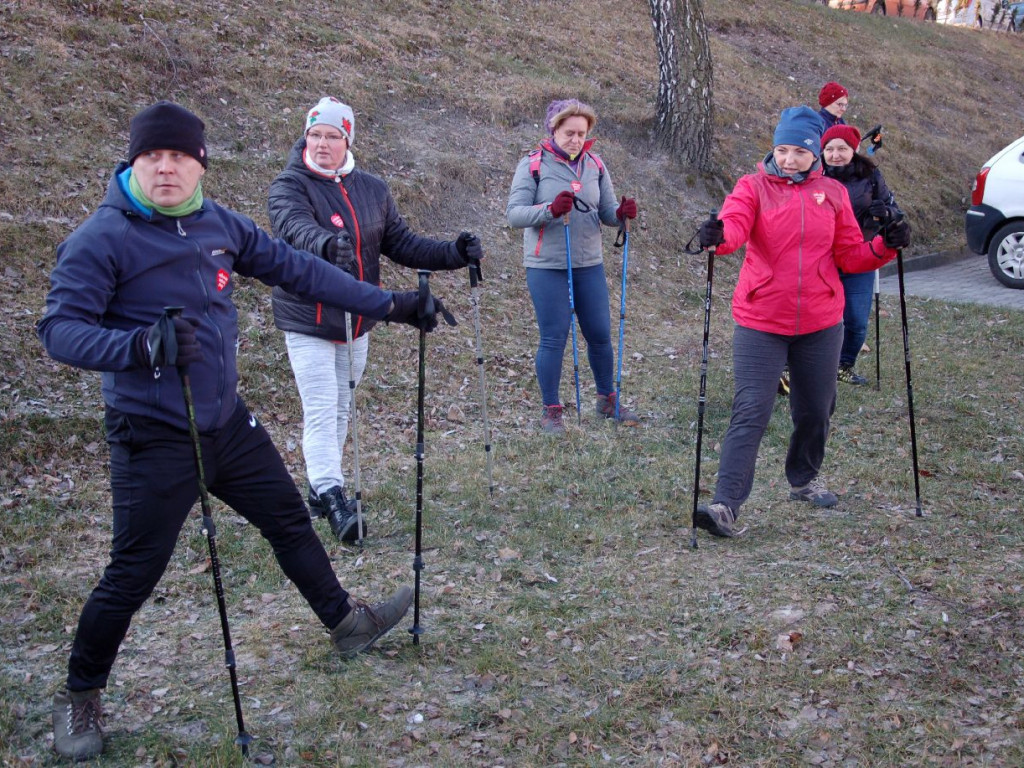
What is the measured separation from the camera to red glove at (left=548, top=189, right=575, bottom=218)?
6824mm

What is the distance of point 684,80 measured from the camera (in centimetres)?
1410

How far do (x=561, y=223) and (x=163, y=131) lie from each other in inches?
162

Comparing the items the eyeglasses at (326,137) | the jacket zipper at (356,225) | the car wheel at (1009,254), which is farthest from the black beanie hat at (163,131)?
the car wheel at (1009,254)

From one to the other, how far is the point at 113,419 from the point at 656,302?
8922 mm

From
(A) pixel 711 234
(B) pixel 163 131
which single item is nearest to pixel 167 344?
(B) pixel 163 131

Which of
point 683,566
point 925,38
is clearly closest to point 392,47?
point 683,566

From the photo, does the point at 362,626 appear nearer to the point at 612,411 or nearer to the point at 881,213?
the point at 881,213

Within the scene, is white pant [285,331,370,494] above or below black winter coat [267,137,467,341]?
below

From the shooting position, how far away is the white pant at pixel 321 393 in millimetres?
5484

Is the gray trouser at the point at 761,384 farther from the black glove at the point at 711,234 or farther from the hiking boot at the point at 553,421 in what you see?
the hiking boot at the point at 553,421

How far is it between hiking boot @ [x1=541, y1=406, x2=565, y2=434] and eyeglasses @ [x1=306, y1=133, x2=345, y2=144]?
2953 mm

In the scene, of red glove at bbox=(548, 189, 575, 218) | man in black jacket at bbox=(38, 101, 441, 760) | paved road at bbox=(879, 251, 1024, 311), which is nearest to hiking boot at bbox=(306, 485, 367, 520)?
man in black jacket at bbox=(38, 101, 441, 760)

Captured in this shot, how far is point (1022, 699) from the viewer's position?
13.0 ft

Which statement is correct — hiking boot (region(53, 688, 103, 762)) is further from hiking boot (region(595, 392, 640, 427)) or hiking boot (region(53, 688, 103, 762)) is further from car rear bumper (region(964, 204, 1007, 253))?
car rear bumper (region(964, 204, 1007, 253))
